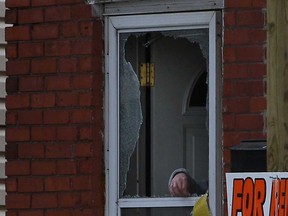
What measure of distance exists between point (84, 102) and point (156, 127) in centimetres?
48

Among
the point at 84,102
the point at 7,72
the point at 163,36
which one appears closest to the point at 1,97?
the point at 7,72

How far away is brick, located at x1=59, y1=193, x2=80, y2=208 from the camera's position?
230 inches

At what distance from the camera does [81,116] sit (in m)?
5.87

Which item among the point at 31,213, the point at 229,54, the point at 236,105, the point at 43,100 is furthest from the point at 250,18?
the point at 31,213

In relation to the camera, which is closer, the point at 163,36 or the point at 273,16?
the point at 273,16

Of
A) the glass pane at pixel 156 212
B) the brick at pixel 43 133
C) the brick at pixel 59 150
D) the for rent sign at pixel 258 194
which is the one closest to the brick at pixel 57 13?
the brick at pixel 43 133

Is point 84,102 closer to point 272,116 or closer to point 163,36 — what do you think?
point 163,36

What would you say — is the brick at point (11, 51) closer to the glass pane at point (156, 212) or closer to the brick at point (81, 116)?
the brick at point (81, 116)

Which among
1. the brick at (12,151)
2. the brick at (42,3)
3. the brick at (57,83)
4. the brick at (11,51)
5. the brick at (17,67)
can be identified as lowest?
the brick at (12,151)

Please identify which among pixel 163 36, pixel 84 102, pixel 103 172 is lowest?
pixel 103 172

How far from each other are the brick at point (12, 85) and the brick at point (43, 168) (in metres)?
0.47

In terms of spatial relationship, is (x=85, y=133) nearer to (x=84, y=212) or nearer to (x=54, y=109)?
(x=54, y=109)

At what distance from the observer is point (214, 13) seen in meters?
5.75

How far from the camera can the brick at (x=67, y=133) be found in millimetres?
5883
